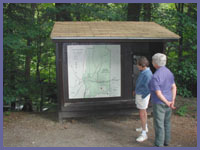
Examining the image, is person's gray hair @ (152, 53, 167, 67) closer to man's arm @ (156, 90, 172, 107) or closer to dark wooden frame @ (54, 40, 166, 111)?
man's arm @ (156, 90, 172, 107)

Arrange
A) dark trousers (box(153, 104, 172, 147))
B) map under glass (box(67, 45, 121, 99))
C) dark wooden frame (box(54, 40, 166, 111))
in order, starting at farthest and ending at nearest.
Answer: map under glass (box(67, 45, 121, 99))
dark wooden frame (box(54, 40, 166, 111))
dark trousers (box(153, 104, 172, 147))

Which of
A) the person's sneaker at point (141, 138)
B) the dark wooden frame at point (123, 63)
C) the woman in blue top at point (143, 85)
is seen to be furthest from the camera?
the dark wooden frame at point (123, 63)

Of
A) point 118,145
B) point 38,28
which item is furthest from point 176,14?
point 118,145

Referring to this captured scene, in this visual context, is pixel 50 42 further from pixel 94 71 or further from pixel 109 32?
pixel 109 32

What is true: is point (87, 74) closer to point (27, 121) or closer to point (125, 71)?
point (125, 71)

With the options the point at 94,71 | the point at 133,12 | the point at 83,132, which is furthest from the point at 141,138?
the point at 133,12

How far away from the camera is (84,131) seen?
5.48 meters

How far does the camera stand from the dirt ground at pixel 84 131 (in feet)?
15.5

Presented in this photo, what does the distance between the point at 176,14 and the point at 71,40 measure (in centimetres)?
639

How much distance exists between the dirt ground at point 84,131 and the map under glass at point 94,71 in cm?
75

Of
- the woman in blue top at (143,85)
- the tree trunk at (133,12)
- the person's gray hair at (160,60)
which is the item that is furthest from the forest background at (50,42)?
the person's gray hair at (160,60)

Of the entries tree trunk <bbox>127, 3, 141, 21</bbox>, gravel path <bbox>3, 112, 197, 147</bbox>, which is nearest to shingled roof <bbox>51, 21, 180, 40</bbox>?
gravel path <bbox>3, 112, 197, 147</bbox>

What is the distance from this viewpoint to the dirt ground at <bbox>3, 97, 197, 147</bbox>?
15.5 feet

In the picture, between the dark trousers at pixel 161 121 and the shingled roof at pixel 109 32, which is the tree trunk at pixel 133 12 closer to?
the shingled roof at pixel 109 32
